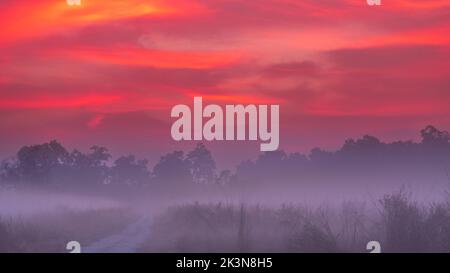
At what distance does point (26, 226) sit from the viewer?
26672 mm

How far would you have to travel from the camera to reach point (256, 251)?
26062 mm

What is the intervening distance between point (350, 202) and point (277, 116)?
2.32m

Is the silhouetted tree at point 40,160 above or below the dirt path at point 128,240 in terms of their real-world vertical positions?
above

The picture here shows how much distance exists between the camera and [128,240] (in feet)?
86.5

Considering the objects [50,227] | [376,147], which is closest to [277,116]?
[376,147]

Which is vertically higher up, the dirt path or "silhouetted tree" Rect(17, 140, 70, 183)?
"silhouetted tree" Rect(17, 140, 70, 183)

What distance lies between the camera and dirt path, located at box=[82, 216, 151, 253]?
2628 centimetres

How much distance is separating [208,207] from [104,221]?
189 cm

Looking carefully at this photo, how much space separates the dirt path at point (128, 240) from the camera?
86.2 feet
